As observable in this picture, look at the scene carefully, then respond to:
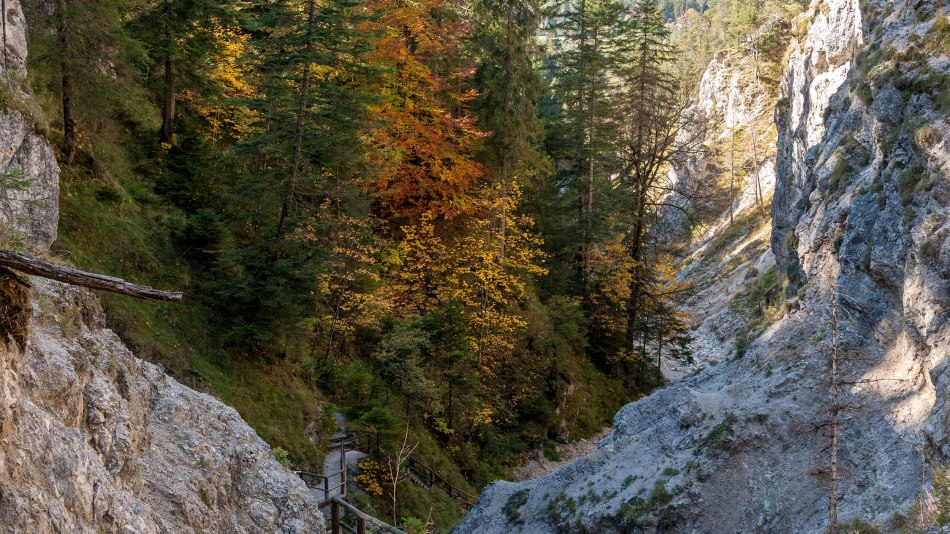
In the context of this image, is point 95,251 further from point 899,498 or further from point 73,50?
point 899,498

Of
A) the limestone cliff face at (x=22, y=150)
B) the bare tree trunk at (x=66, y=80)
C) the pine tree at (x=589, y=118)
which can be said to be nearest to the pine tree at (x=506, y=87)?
the pine tree at (x=589, y=118)

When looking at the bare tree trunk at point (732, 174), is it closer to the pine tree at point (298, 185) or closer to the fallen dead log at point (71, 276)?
the pine tree at point (298, 185)

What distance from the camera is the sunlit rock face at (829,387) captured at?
34.9 ft

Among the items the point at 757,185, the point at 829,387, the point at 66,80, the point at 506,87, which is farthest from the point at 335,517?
the point at 757,185

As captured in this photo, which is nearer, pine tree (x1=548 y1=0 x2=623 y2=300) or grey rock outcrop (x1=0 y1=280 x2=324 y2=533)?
grey rock outcrop (x1=0 y1=280 x2=324 y2=533)

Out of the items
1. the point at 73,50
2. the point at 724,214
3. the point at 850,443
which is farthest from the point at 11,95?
the point at 724,214

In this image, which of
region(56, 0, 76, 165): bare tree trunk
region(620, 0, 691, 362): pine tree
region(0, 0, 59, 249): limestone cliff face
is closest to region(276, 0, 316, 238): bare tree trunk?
region(0, 0, 59, 249): limestone cliff face

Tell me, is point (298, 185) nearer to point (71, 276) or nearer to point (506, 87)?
Answer: point (506, 87)

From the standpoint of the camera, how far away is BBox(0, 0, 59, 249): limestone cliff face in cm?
1198

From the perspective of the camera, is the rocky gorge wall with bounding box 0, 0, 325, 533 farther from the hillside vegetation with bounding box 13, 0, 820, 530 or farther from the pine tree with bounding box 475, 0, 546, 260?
the pine tree with bounding box 475, 0, 546, 260

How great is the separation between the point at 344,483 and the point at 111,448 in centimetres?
808

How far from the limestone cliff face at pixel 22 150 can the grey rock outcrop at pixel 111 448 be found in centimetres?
454

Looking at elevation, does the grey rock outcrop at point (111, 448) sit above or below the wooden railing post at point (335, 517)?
above

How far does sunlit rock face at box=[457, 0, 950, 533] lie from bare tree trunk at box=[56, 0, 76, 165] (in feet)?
45.7
